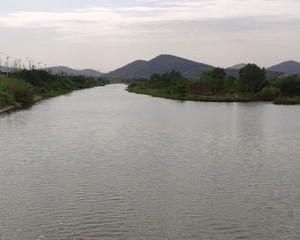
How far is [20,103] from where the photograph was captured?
31.4 m

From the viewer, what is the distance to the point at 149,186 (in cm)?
851

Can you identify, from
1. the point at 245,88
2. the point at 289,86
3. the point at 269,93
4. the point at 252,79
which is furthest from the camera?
the point at 245,88

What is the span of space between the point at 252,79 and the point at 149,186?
32.0m

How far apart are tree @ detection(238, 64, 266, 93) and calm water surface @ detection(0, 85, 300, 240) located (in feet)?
78.3

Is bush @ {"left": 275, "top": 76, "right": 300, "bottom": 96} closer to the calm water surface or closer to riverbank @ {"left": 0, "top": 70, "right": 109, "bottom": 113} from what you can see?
riverbank @ {"left": 0, "top": 70, "right": 109, "bottom": 113}

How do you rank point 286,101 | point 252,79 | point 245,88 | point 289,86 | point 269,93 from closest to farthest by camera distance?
point 286,101 → point 269,93 → point 289,86 → point 252,79 → point 245,88

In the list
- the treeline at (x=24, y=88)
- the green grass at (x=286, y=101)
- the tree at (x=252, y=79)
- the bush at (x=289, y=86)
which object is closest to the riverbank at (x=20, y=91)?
the treeline at (x=24, y=88)

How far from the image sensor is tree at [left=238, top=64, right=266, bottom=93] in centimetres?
3934

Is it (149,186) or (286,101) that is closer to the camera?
(149,186)

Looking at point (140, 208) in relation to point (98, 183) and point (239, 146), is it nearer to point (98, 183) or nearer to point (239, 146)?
point (98, 183)

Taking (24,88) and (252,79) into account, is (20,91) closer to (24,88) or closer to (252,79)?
(24,88)

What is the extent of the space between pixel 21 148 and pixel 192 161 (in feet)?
14.7

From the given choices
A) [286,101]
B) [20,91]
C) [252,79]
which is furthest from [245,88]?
[20,91]

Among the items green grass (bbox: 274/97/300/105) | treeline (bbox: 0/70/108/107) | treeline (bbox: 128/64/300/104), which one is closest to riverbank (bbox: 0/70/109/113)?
treeline (bbox: 0/70/108/107)
